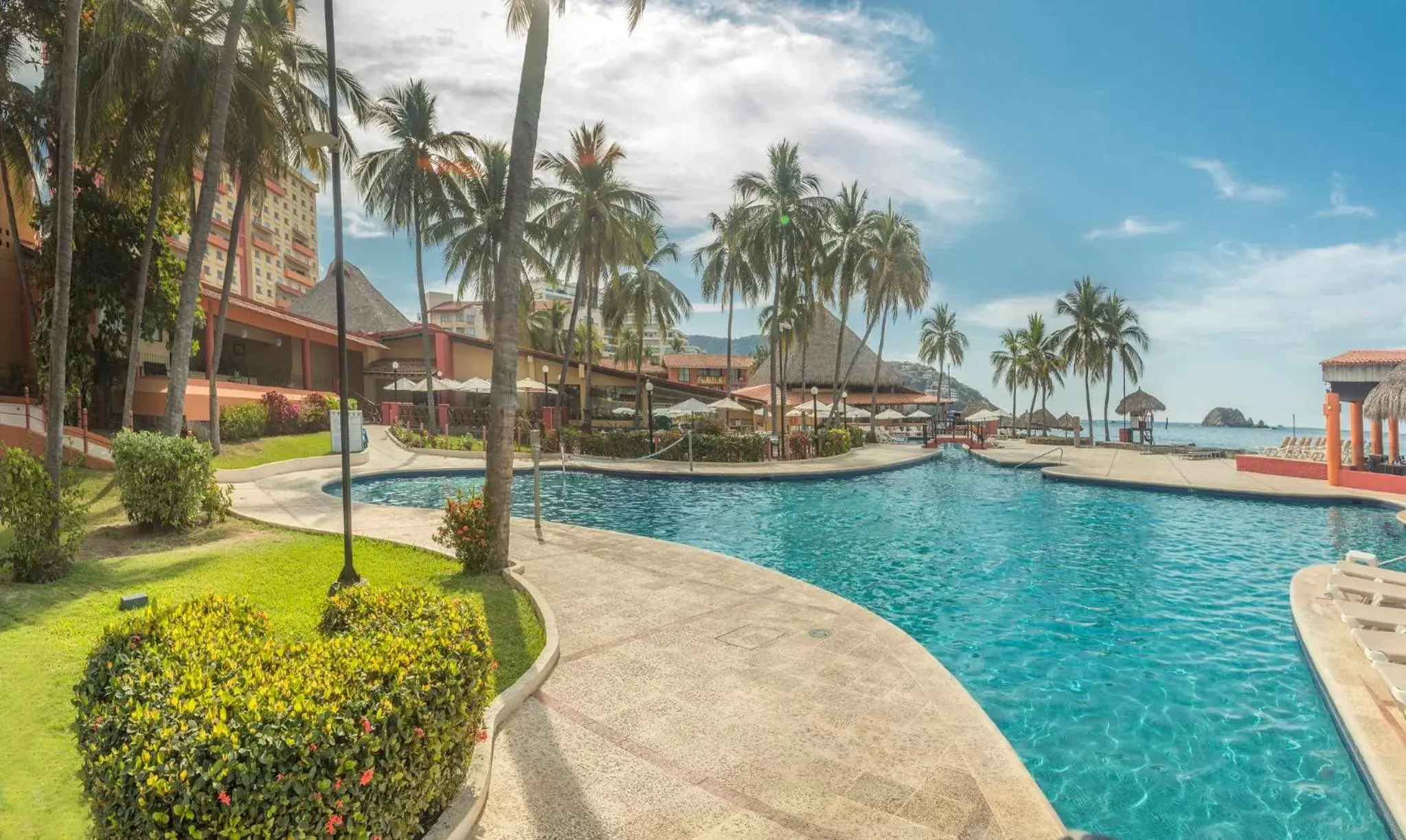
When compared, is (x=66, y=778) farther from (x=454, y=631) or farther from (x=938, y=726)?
(x=938, y=726)

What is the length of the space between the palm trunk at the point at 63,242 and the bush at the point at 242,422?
13942 millimetres

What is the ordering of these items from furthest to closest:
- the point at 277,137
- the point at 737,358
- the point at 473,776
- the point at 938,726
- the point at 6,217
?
the point at 737,358, the point at 6,217, the point at 277,137, the point at 938,726, the point at 473,776

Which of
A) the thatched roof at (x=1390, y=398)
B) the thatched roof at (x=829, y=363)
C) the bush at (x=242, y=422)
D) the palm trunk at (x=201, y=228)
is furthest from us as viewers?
the thatched roof at (x=829, y=363)

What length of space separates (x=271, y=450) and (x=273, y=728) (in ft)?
74.5

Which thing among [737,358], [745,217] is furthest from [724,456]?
[737,358]

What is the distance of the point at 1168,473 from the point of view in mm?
22938

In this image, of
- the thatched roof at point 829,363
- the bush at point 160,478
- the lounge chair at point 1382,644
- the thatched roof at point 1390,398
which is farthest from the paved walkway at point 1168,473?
the bush at point 160,478

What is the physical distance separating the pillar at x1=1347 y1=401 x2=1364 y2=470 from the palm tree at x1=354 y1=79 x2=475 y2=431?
32679mm

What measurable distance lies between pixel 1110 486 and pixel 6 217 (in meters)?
35.8

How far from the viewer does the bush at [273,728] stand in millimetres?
2537

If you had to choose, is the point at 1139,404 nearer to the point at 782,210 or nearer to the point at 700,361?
the point at 782,210

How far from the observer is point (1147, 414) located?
44.1m

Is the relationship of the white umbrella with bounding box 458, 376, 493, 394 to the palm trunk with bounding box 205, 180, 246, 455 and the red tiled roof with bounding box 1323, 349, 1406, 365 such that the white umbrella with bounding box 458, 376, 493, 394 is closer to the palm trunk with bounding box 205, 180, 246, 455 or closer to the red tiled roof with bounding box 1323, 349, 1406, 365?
the palm trunk with bounding box 205, 180, 246, 455

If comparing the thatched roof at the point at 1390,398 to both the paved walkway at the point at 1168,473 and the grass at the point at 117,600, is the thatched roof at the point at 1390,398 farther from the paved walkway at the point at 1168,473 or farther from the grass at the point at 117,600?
the grass at the point at 117,600
